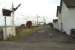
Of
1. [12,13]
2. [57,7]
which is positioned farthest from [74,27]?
[57,7]

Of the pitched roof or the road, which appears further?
the pitched roof

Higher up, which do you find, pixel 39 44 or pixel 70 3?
pixel 70 3

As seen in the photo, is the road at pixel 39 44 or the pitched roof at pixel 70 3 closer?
the road at pixel 39 44

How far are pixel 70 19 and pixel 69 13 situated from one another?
0.86 meters

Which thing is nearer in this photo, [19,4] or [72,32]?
[72,32]

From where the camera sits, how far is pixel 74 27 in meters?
33.2

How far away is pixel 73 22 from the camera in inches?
1314

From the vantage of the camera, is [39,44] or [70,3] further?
[70,3]

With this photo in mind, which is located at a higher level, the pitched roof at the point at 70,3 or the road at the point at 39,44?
the pitched roof at the point at 70,3

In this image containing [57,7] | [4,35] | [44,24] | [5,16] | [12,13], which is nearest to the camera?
[4,35]

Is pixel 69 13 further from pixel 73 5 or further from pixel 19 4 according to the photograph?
pixel 19 4

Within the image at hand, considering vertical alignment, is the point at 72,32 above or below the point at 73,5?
below

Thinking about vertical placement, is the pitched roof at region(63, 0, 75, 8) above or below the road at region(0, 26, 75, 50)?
above

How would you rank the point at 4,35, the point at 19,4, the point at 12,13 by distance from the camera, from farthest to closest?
the point at 19,4, the point at 12,13, the point at 4,35
